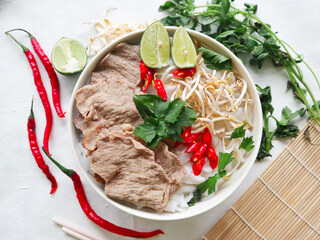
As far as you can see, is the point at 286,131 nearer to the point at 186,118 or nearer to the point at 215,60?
the point at 215,60

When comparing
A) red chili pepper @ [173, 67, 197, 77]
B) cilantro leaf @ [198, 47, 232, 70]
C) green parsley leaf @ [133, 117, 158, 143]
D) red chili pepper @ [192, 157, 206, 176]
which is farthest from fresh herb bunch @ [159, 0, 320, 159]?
green parsley leaf @ [133, 117, 158, 143]

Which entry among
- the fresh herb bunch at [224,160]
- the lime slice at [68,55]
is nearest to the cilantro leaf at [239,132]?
the fresh herb bunch at [224,160]

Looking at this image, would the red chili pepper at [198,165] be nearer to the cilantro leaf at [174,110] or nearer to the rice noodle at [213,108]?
the rice noodle at [213,108]

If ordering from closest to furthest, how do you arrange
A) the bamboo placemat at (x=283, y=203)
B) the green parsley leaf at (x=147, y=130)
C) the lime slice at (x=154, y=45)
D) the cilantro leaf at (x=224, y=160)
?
the green parsley leaf at (x=147, y=130) < the cilantro leaf at (x=224, y=160) < the lime slice at (x=154, y=45) < the bamboo placemat at (x=283, y=203)

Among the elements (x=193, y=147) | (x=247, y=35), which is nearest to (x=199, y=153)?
(x=193, y=147)

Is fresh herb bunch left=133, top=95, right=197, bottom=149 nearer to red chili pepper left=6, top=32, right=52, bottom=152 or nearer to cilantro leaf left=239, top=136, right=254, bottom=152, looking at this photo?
cilantro leaf left=239, top=136, right=254, bottom=152

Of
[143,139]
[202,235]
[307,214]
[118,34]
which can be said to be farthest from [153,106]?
[307,214]

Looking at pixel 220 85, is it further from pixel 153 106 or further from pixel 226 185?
pixel 226 185
